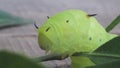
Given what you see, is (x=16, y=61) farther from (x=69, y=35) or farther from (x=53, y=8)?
(x=53, y=8)

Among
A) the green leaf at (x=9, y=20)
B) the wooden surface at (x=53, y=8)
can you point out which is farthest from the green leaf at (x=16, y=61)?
the wooden surface at (x=53, y=8)

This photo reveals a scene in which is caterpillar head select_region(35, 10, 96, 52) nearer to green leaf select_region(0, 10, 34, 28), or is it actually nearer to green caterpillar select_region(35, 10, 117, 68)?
green caterpillar select_region(35, 10, 117, 68)

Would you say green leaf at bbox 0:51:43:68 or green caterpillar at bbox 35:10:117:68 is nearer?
green leaf at bbox 0:51:43:68

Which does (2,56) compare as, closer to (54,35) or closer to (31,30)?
(54,35)

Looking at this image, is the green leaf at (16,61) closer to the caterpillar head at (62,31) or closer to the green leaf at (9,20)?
the green leaf at (9,20)

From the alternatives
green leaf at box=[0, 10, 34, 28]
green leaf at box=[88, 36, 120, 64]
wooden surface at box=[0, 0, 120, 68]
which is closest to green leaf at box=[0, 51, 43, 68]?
green leaf at box=[0, 10, 34, 28]

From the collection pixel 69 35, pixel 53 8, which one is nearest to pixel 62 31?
pixel 69 35
